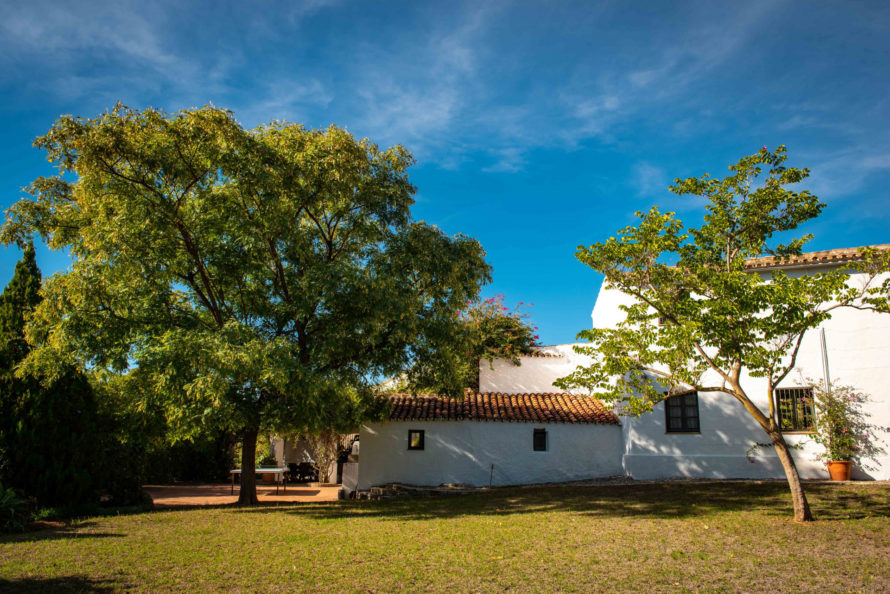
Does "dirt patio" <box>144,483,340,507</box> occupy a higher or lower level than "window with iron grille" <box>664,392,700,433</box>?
lower

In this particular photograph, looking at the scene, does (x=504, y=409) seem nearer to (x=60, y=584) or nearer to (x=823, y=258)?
(x=823, y=258)

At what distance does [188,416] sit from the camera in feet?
42.2

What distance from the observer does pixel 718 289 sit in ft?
34.6

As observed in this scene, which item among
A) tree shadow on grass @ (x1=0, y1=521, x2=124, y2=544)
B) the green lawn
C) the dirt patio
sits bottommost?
the dirt patio

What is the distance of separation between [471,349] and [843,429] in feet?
35.1

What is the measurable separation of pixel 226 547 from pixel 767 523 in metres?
9.75

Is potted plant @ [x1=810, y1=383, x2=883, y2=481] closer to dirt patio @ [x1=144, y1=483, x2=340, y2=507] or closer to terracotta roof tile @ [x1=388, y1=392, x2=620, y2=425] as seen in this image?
terracotta roof tile @ [x1=388, y1=392, x2=620, y2=425]

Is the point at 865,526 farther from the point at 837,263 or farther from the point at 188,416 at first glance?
the point at 188,416

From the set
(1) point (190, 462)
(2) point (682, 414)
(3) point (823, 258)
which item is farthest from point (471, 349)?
(1) point (190, 462)

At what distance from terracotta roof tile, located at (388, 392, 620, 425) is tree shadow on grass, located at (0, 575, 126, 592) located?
475 inches

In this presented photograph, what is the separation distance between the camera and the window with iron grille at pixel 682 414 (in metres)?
17.6

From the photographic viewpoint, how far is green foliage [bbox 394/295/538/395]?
15820mm

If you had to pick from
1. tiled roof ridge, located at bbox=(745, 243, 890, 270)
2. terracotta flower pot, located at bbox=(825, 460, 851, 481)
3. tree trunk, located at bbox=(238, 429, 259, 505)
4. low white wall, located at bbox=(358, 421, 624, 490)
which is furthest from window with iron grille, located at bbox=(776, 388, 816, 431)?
tree trunk, located at bbox=(238, 429, 259, 505)

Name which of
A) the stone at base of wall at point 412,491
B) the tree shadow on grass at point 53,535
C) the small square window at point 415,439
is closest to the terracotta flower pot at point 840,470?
the stone at base of wall at point 412,491
